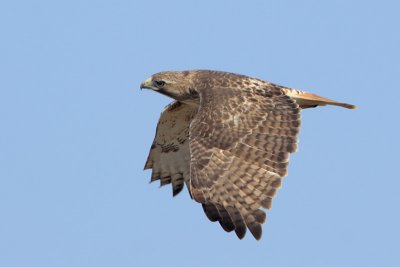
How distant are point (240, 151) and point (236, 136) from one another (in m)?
0.30

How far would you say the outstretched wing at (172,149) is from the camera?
58.0 ft

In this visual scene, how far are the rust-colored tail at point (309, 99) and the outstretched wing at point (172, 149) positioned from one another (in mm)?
1865

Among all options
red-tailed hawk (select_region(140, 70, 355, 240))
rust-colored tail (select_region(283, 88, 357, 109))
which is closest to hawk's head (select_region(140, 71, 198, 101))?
red-tailed hawk (select_region(140, 70, 355, 240))

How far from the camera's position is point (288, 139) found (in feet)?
48.9

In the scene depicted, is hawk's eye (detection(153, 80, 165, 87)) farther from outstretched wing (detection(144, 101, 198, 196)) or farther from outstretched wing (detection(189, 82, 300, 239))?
outstretched wing (detection(189, 82, 300, 239))

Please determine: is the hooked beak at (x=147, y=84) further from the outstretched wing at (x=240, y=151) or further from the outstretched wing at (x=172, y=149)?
the outstretched wing at (x=240, y=151)

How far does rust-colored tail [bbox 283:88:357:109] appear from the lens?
1645 centimetres

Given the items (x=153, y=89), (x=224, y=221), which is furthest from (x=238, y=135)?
(x=153, y=89)

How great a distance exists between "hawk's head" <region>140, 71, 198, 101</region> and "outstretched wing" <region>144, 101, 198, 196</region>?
67 centimetres

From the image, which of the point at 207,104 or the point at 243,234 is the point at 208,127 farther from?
the point at 243,234

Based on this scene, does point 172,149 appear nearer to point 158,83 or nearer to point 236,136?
point 158,83

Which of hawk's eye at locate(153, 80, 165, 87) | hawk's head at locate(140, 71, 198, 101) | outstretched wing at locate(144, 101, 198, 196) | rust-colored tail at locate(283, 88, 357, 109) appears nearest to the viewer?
rust-colored tail at locate(283, 88, 357, 109)

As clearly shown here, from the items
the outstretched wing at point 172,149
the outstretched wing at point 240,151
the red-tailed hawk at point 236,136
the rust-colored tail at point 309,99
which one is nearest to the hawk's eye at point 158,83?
the red-tailed hawk at point 236,136

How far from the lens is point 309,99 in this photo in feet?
54.2
